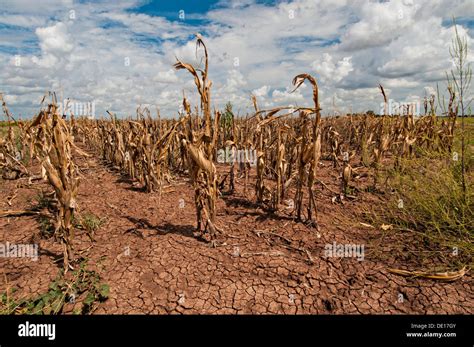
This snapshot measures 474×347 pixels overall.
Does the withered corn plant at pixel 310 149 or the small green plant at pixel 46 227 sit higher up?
the withered corn plant at pixel 310 149

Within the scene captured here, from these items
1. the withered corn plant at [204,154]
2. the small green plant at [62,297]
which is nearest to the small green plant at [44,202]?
the small green plant at [62,297]

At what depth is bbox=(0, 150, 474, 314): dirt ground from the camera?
2057 millimetres

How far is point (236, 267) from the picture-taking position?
247cm

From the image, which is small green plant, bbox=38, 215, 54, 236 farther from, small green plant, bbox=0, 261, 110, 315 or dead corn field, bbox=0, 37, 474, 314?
small green plant, bbox=0, 261, 110, 315

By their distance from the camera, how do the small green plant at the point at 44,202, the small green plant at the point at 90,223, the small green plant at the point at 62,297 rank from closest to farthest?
the small green plant at the point at 62,297 → the small green plant at the point at 90,223 → the small green plant at the point at 44,202

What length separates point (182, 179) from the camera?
5051 mm

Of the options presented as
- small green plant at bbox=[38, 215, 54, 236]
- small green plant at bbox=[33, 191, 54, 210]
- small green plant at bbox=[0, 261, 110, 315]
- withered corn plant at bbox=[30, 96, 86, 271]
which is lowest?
small green plant at bbox=[0, 261, 110, 315]

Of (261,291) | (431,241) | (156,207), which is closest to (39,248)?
(156,207)

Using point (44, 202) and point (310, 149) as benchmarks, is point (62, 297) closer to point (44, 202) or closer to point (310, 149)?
point (44, 202)

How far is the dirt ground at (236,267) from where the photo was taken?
2057 mm

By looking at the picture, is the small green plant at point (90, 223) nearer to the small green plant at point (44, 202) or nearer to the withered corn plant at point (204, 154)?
the small green plant at point (44, 202)

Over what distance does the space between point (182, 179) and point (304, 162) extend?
9.01 ft

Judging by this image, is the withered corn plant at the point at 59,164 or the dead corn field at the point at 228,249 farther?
the withered corn plant at the point at 59,164

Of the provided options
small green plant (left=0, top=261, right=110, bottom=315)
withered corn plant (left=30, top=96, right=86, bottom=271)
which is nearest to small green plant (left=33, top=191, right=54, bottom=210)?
withered corn plant (left=30, top=96, right=86, bottom=271)
